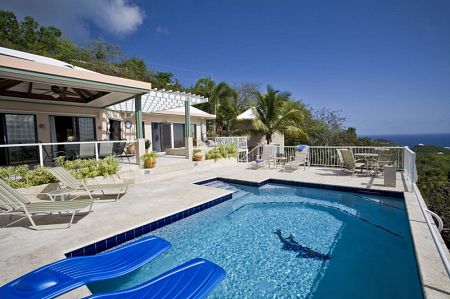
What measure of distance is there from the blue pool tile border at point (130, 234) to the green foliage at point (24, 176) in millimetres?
3976

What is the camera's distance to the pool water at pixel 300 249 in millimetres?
3273

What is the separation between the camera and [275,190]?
8.41m

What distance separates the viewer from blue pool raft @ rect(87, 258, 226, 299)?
243cm

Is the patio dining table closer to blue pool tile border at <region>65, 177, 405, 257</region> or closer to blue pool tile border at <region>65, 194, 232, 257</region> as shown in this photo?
blue pool tile border at <region>65, 177, 405, 257</region>

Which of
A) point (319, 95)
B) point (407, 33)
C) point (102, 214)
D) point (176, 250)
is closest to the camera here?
point (176, 250)

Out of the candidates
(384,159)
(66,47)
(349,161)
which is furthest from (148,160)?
(66,47)

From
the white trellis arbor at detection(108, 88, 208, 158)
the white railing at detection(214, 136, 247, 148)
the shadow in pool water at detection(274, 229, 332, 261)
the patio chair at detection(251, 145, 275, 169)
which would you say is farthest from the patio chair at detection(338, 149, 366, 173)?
the white trellis arbor at detection(108, 88, 208, 158)

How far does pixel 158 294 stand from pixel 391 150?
10135 mm

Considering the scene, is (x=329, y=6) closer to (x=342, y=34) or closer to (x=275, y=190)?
(x=342, y=34)

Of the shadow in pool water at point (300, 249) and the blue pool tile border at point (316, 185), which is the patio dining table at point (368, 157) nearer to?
the blue pool tile border at point (316, 185)

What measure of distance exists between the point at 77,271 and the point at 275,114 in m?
14.8

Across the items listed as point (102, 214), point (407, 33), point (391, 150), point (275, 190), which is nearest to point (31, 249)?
point (102, 214)

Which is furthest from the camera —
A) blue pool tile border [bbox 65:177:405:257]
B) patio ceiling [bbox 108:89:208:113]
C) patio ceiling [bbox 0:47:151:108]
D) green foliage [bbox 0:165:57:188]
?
patio ceiling [bbox 108:89:208:113]

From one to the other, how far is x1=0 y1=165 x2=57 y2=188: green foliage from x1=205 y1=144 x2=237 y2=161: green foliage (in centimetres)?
706
